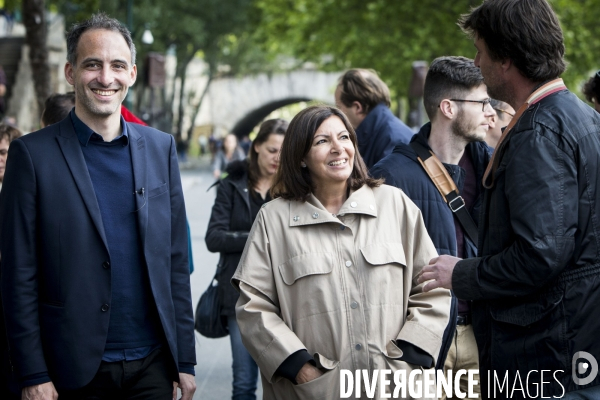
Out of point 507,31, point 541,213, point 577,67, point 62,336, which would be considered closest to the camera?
point 541,213

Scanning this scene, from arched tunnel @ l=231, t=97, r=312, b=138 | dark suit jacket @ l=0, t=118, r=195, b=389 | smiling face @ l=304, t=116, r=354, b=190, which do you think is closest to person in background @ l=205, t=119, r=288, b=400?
smiling face @ l=304, t=116, r=354, b=190

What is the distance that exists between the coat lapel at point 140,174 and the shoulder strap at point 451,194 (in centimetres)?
143

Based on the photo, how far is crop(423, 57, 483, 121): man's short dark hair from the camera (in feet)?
14.6

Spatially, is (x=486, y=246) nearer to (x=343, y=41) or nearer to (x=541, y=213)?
(x=541, y=213)

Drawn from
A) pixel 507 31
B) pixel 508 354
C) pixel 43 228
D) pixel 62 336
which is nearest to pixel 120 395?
pixel 62 336

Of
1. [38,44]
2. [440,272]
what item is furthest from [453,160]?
[38,44]

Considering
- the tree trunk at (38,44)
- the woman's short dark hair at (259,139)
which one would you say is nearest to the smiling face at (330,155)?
the woman's short dark hair at (259,139)

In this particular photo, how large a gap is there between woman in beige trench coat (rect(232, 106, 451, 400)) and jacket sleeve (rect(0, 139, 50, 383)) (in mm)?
784

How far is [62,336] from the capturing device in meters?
3.25

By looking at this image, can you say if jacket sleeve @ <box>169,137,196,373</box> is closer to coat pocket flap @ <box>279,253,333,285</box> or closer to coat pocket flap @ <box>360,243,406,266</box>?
coat pocket flap @ <box>279,253,333,285</box>

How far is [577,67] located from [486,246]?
22712 millimetres

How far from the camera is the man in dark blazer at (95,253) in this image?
3.22m

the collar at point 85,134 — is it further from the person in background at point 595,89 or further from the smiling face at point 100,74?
the person in background at point 595,89

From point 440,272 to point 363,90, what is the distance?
132 inches
